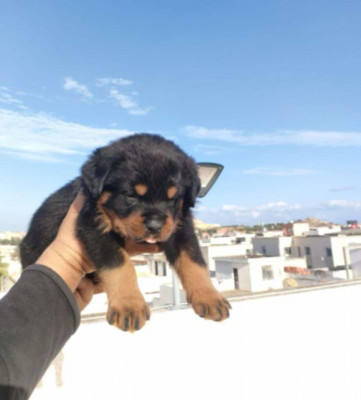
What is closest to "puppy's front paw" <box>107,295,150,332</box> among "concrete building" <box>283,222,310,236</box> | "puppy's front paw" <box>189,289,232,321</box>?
"puppy's front paw" <box>189,289,232,321</box>

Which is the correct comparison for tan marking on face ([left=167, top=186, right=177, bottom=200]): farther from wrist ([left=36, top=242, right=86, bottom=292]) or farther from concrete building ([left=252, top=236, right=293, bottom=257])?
concrete building ([left=252, top=236, right=293, bottom=257])

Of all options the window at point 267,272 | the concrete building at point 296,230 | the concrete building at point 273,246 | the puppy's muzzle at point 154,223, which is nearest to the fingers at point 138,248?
the puppy's muzzle at point 154,223

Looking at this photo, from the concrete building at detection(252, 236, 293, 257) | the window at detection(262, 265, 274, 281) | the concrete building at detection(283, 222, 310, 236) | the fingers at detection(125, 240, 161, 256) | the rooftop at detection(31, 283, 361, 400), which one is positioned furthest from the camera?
the concrete building at detection(283, 222, 310, 236)

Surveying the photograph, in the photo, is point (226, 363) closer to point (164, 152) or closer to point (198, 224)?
point (198, 224)

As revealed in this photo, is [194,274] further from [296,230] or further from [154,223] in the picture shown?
[296,230]

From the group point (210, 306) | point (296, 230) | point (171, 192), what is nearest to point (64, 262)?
point (171, 192)

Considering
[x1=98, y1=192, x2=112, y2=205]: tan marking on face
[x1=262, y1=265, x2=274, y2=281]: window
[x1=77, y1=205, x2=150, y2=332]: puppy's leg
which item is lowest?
[x1=262, y1=265, x2=274, y2=281]: window
